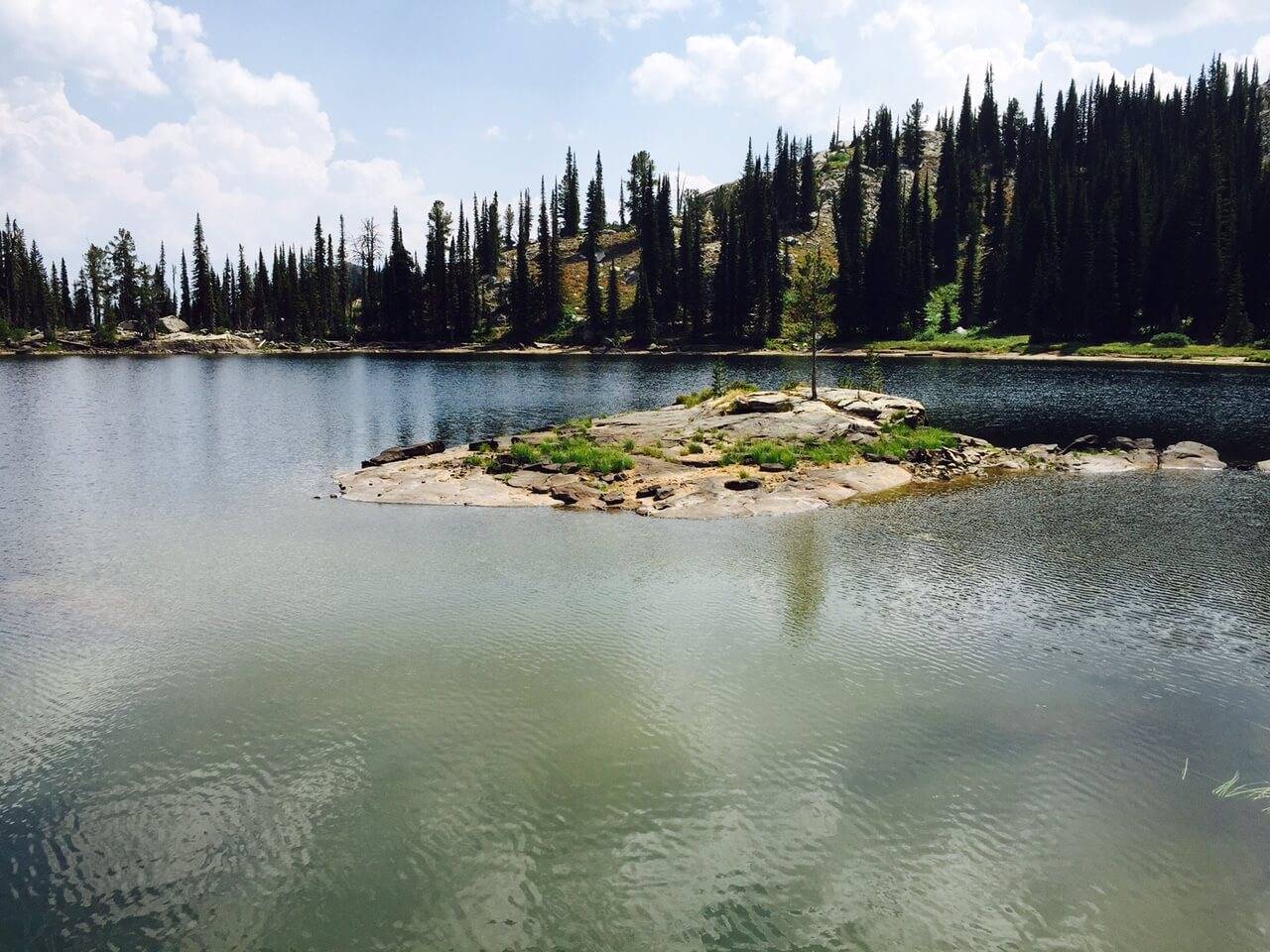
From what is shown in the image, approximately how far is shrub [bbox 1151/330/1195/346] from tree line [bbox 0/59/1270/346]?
4.19 m

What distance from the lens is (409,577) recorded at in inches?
894

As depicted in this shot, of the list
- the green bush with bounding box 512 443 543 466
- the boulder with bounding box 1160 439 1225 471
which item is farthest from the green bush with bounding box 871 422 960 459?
the green bush with bounding box 512 443 543 466

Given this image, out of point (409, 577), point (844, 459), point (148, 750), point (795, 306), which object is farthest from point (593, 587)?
point (795, 306)

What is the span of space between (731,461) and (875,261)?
114 m

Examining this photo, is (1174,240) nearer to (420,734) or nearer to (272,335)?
(420,734)

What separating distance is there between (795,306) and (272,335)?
141 metres

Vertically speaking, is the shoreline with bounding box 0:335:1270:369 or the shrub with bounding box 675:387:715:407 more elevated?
the shoreline with bounding box 0:335:1270:369

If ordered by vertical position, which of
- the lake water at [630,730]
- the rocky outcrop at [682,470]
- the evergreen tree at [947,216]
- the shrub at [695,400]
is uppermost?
the evergreen tree at [947,216]

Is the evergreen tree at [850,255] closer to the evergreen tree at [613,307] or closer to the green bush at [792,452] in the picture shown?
the evergreen tree at [613,307]

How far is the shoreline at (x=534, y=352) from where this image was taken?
11188 cm

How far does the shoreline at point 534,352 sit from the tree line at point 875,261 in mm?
7019

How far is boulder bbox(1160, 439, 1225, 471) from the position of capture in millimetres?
41625

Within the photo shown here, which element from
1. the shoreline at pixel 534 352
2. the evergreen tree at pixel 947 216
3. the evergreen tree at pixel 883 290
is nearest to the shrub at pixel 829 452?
the shoreline at pixel 534 352

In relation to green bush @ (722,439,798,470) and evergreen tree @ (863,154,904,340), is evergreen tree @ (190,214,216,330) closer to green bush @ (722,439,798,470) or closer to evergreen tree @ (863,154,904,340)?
evergreen tree @ (863,154,904,340)
